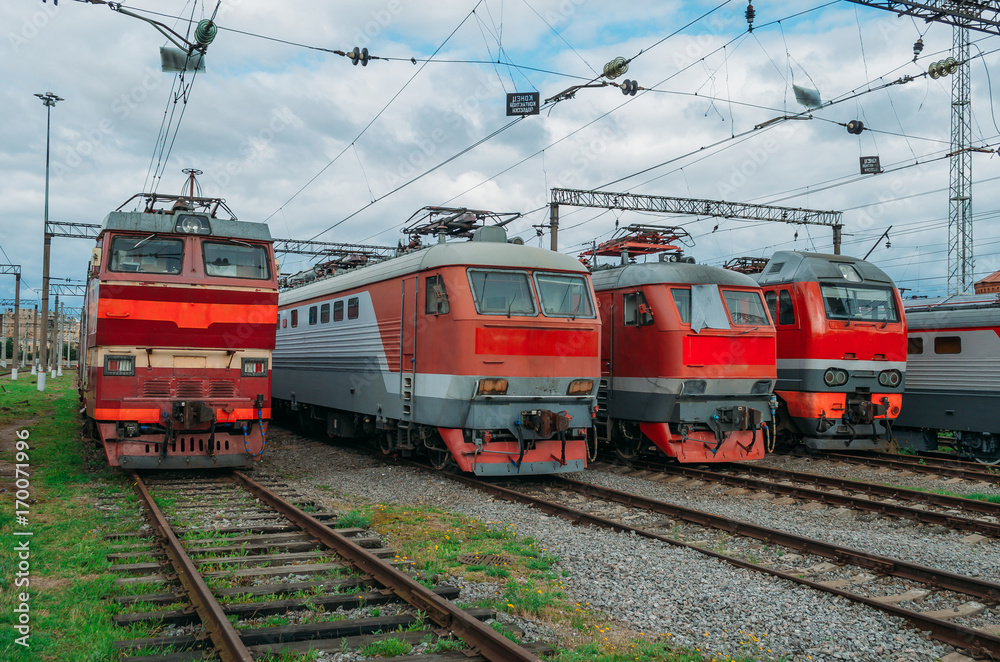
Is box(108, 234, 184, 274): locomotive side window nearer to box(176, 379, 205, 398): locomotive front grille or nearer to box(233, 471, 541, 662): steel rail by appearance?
box(176, 379, 205, 398): locomotive front grille

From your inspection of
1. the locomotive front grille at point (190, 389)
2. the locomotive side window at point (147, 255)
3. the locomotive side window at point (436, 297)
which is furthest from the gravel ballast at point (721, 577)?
the locomotive side window at point (147, 255)

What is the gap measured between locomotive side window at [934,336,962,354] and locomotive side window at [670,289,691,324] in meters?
6.90

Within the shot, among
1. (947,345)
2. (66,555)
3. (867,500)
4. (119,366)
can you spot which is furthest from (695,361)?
(66,555)

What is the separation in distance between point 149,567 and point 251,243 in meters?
6.57

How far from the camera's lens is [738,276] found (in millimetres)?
14055

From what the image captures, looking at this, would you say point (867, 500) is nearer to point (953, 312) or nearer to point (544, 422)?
point (544, 422)

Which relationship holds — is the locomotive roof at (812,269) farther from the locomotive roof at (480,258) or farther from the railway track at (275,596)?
the railway track at (275,596)

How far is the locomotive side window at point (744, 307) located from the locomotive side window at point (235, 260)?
7.99 m

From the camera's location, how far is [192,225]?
1190 cm

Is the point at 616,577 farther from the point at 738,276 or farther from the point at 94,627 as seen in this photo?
the point at 738,276

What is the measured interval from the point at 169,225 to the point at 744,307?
32.4 feet

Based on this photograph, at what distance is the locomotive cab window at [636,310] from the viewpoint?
45.0ft

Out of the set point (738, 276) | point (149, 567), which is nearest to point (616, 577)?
point (149, 567)

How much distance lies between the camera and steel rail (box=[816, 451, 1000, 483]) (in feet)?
44.6
